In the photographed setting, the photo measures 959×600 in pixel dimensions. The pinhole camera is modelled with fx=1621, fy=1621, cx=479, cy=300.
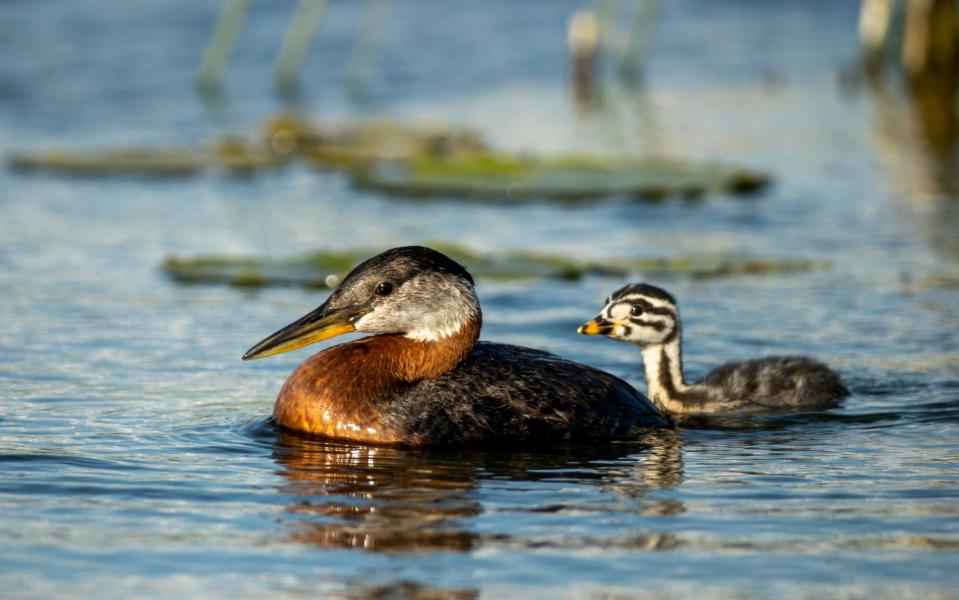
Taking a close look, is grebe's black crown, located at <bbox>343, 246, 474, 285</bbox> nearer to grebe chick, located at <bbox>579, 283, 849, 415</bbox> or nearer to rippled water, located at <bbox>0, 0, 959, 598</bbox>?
rippled water, located at <bbox>0, 0, 959, 598</bbox>

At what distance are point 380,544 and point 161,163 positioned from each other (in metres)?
11.7

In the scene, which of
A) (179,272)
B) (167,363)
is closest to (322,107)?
(179,272)

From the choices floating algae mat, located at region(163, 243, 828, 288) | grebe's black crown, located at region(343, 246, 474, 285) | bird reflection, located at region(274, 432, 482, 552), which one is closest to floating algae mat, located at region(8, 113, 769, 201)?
floating algae mat, located at region(163, 243, 828, 288)

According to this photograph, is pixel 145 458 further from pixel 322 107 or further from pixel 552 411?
pixel 322 107

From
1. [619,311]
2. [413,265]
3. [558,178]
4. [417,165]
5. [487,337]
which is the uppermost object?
[417,165]

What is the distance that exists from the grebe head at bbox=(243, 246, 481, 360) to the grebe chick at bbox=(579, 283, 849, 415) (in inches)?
58.3

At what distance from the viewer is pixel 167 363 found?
10773 mm

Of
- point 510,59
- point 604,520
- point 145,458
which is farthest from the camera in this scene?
point 510,59

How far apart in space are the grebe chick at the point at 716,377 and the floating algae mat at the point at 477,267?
2.68m

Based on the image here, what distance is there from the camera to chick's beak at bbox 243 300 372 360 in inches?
355

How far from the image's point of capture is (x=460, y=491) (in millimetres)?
7863

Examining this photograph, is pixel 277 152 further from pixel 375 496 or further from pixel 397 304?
pixel 375 496

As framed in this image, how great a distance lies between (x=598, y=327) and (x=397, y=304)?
5.83ft

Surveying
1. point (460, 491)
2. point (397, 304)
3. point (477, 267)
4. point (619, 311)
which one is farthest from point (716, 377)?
point (477, 267)
